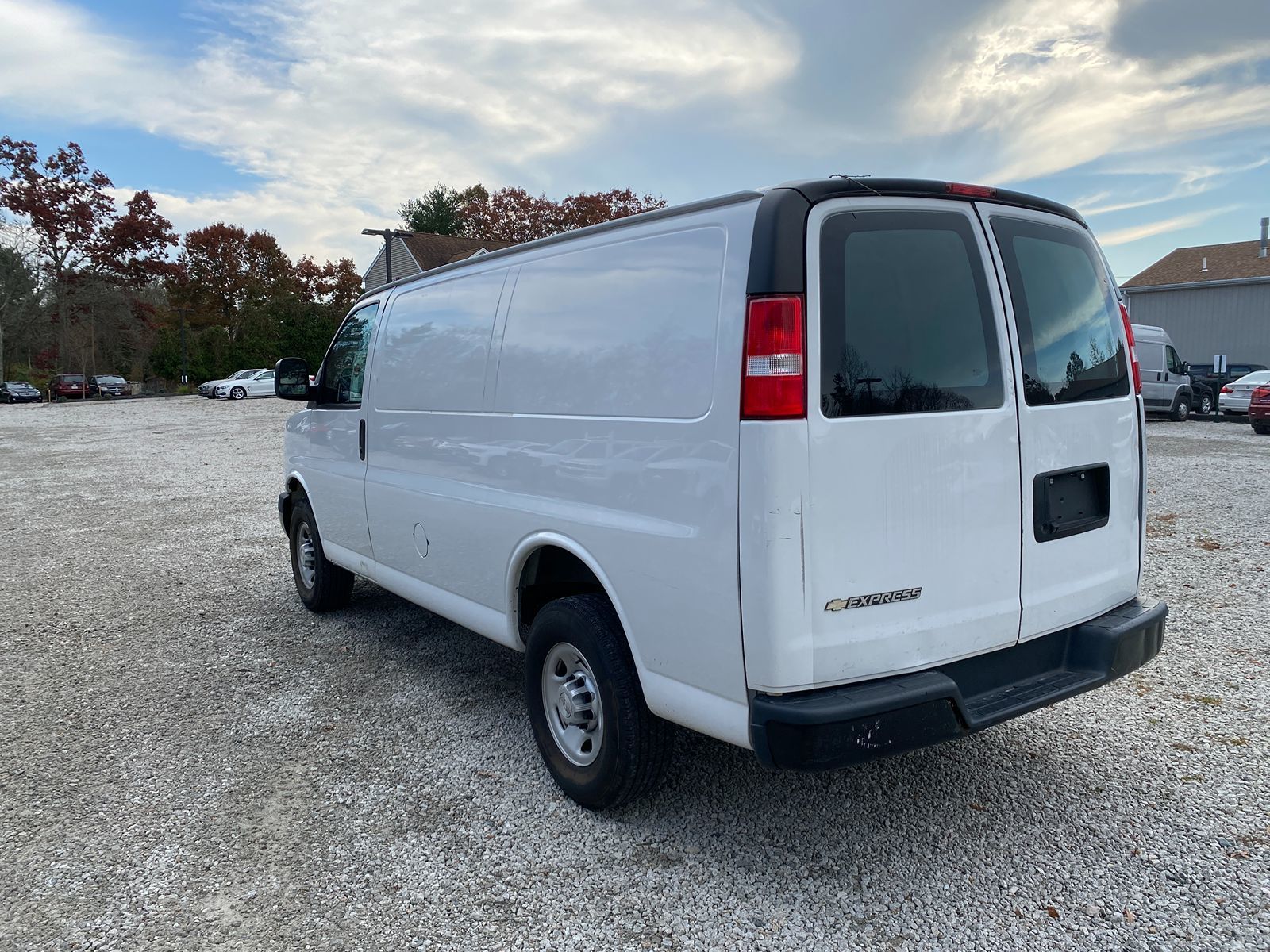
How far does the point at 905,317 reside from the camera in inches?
114

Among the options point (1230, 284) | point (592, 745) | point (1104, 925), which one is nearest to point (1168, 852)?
point (1104, 925)

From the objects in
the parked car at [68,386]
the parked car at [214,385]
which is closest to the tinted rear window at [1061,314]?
the parked car at [214,385]

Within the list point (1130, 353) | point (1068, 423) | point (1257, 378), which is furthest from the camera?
point (1257, 378)

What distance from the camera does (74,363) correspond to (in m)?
52.8

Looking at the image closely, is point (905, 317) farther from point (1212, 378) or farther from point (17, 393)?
point (17, 393)

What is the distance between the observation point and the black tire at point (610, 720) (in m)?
3.24

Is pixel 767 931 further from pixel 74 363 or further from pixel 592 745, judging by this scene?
pixel 74 363

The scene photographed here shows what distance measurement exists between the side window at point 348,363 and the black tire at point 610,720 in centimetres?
248

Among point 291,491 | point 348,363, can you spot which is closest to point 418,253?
point 291,491

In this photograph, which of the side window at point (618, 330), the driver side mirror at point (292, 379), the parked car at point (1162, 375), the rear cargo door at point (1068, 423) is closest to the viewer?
the side window at point (618, 330)

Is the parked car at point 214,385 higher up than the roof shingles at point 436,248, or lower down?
lower down

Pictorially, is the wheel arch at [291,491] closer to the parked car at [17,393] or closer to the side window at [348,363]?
the side window at [348,363]

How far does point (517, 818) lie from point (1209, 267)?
135 ft

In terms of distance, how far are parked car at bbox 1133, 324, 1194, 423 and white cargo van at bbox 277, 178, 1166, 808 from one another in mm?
22193
